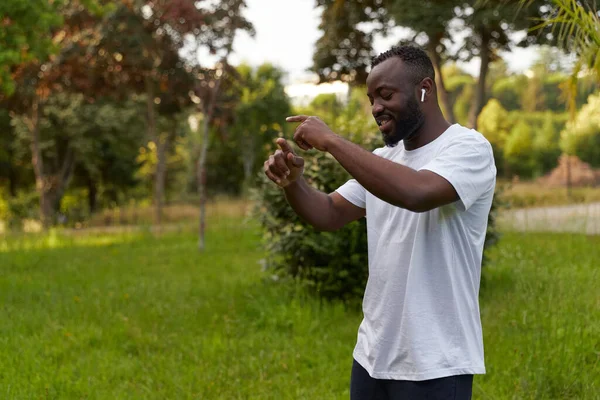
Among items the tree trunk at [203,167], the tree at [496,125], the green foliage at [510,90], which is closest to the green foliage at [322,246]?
the tree trunk at [203,167]

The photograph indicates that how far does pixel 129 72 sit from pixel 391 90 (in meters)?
16.5

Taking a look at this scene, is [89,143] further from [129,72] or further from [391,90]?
[391,90]

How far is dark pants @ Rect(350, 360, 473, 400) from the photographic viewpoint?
6.29 ft

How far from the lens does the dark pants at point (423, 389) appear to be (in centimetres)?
192

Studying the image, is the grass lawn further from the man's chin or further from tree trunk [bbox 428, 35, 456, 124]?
tree trunk [bbox 428, 35, 456, 124]

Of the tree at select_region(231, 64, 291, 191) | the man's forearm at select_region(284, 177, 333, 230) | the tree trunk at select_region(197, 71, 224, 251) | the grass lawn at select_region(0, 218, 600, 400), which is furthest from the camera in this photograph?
the tree at select_region(231, 64, 291, 191)

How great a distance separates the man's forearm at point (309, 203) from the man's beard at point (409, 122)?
425 millimetres

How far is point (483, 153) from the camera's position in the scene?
1896 mm

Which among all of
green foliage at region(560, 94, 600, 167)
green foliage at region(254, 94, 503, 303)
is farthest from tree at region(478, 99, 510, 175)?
green foliage at region(254, 94, 503, 303)

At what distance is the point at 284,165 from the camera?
2172 mm

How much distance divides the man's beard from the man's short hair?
0.08 m

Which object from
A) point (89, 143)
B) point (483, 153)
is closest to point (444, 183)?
point (483, 153)

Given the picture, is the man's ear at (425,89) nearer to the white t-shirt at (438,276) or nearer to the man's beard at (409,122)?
the man's beard at (409,122)

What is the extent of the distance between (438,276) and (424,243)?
11cm
